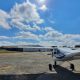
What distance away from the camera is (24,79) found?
1844 centimetres

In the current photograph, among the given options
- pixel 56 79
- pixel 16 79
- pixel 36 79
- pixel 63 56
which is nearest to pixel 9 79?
pixel 16 79

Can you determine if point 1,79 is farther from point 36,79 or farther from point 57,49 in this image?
point 57,49

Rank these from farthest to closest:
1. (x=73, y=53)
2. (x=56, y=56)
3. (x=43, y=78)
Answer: (x=56, y=56) → (x=73, y=53) → (x=43, y=78)

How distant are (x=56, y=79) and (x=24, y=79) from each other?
90.0 inches

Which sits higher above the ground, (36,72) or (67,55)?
(67,55)

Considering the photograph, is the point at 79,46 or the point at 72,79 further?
the point at 79,46

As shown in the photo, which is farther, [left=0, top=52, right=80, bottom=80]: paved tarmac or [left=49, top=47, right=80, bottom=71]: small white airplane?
[left=49, top=47, right=80, bottom=71]: small white airplane

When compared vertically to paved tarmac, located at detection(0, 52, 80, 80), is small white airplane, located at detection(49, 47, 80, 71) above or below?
above

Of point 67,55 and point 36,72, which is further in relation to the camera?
point 67,55

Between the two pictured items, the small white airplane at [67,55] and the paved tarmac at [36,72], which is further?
the small white airplane at [67,55]

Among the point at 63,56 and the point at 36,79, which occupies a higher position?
the point at 63,56

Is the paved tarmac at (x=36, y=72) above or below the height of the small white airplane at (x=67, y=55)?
below

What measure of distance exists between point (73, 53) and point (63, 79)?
8346 mm

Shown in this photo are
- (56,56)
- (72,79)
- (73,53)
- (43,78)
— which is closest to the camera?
(72,79)
